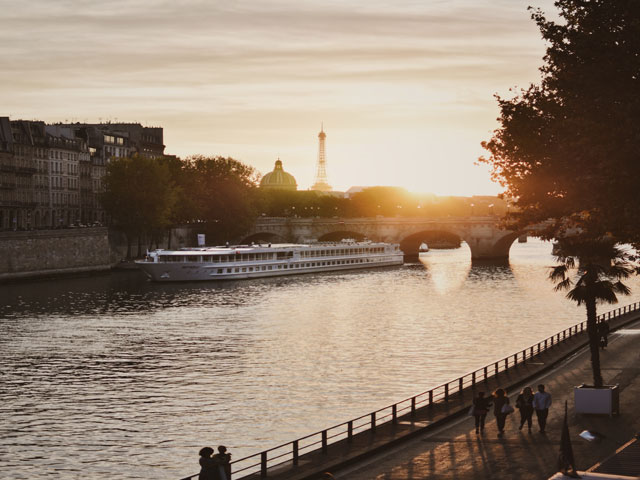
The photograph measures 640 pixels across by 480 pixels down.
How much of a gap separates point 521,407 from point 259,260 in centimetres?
10135

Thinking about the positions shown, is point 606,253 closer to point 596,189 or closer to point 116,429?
point 596,189

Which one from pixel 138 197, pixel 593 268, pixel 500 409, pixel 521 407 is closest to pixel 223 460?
pixel 500 409

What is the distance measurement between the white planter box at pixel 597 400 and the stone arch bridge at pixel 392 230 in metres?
134

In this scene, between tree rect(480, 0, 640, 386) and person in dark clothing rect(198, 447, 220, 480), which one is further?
tree rect(480, 0, 640, 386)

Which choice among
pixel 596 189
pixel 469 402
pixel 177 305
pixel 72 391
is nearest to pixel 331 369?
pixel 72 391

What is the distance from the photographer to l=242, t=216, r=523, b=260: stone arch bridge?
A: 170625mm

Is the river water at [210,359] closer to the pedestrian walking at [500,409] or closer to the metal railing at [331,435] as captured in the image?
the metal railing at [331,435]

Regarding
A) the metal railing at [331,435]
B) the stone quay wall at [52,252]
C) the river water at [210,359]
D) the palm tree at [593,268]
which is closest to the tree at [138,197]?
the stone quay wall at [52,252]

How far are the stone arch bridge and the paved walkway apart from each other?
13168 cm

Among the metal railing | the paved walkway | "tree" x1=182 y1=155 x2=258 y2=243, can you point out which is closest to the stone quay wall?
"tree" x1=182 y1=155 x2=258 y2=243

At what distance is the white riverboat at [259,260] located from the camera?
120 m

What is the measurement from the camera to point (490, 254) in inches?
6737

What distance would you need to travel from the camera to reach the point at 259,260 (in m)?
134

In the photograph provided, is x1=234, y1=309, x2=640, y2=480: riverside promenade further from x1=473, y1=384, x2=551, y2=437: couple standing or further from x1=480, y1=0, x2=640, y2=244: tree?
x1=480, y1=0, x2=640, y2=244: tree
